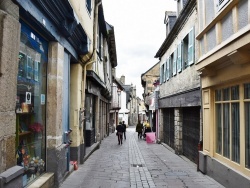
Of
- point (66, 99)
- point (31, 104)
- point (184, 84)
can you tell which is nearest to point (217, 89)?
point (184, 84)

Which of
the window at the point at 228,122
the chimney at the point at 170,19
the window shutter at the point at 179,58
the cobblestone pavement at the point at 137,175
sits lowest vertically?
the cobblestone pavement at the point at 137,175

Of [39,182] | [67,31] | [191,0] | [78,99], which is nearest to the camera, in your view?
[39,182]

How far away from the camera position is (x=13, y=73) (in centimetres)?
421

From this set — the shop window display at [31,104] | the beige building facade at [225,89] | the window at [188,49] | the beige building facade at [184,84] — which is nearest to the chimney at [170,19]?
the beige building facade at [184,84]

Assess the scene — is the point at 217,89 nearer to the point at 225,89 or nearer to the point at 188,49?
the point at 225,89

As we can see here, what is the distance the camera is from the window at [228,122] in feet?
23.4

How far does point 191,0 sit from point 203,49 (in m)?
2.70

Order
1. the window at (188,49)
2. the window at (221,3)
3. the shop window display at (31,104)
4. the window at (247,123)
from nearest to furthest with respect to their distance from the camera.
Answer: the shop window display at (31,104) → the window at (247,123) → the window at (221,3) → the window at (188,49)

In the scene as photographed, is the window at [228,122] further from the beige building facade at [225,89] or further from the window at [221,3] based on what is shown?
the window at [221,3]

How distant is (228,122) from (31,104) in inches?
191

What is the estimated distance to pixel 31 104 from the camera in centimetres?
588

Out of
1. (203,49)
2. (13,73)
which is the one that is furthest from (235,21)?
(13,73)

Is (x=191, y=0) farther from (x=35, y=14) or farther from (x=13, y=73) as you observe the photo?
(x=13, y=73)

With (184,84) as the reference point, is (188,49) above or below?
above
